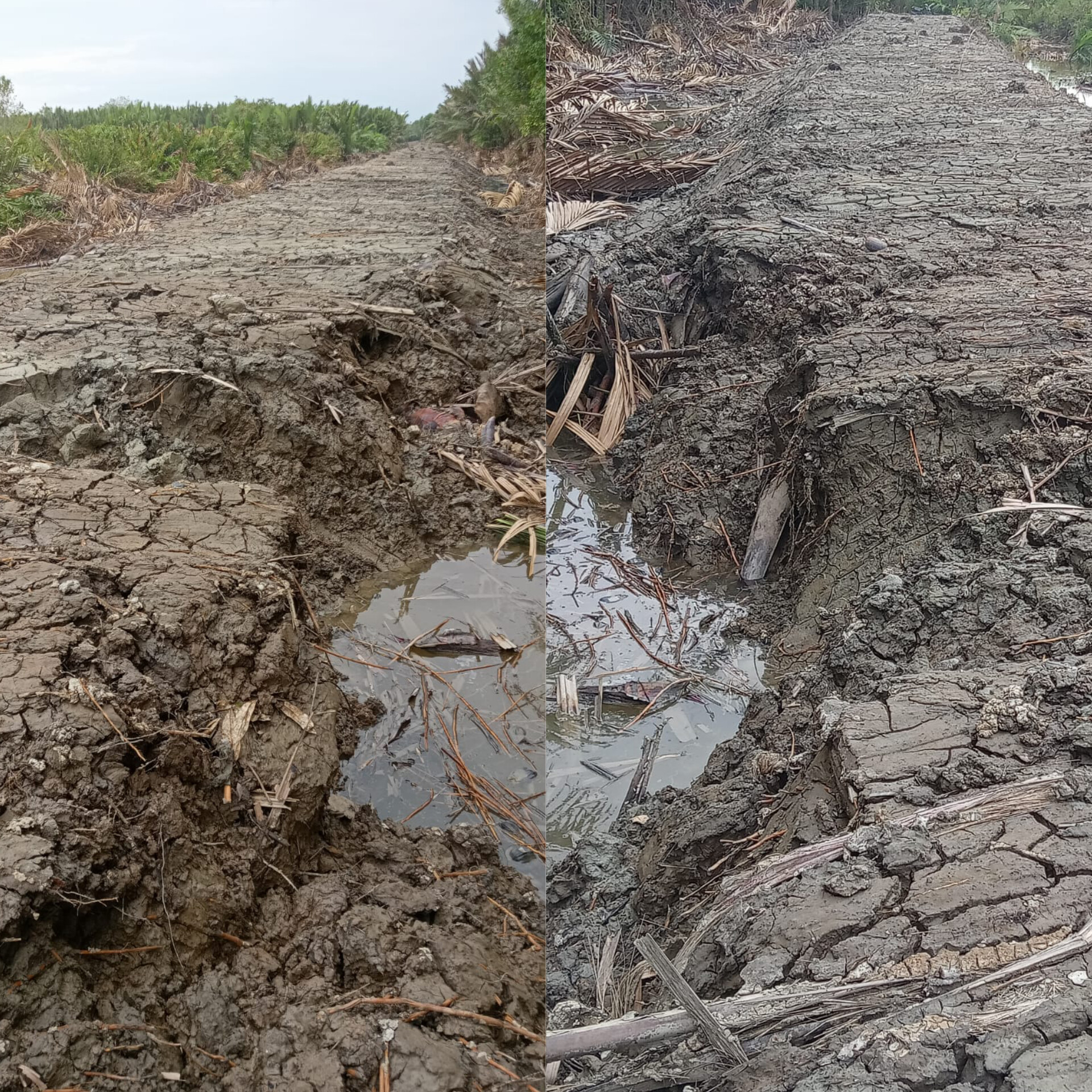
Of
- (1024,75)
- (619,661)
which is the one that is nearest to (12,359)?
(619,661)

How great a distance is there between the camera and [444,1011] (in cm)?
182

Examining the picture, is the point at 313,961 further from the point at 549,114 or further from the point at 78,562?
the point at 549,114

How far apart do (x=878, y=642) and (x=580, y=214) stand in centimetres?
577

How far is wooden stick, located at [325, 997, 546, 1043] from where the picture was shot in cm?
182

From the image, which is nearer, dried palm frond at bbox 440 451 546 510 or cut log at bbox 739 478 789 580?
cut log at bbox 739 478 789 580

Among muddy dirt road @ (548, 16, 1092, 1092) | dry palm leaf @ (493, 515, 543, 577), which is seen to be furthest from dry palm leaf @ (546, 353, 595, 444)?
dry palm leaf @ (493, 515, 543, 577)

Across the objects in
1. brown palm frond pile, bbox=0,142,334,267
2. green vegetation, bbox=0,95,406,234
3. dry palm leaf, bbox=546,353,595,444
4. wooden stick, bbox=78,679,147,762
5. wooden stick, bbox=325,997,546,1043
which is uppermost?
green vegetation, bbox=0,95,406,234

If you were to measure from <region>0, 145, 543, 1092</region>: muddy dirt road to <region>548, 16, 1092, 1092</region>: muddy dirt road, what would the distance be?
0.40m

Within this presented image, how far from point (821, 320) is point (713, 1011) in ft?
12.1

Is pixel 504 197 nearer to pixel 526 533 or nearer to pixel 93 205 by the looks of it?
pixel 93 205

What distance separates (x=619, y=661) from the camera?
361 centimetres

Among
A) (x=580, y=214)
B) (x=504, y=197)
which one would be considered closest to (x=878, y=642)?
(x=580, y=214)

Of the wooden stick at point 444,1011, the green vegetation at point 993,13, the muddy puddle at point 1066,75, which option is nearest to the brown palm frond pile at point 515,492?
the wooden stick at point 444,1011

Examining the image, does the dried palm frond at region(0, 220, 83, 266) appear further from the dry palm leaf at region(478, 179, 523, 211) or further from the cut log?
the cut log
